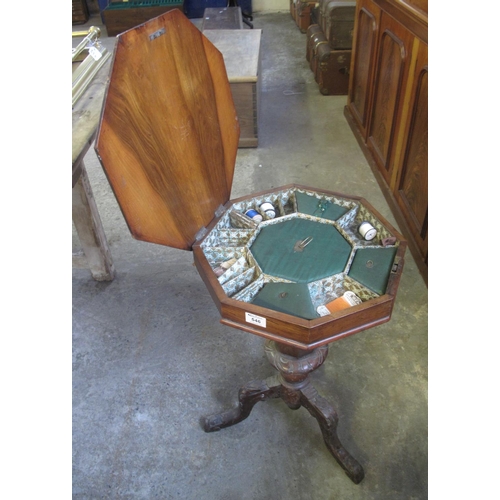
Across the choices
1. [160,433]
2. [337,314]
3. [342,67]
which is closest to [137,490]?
[160,433]

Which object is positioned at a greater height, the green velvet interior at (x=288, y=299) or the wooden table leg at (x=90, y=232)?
the green velvet interior at (x=288, y=299)

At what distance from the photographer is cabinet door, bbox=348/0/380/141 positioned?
10.8 feet

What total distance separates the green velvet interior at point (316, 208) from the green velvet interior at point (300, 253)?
0.16 ft

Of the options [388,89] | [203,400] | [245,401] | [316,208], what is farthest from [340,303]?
[388,89]

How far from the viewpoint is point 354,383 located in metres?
2.09

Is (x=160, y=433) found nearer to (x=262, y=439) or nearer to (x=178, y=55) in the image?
(x=262, y=439)

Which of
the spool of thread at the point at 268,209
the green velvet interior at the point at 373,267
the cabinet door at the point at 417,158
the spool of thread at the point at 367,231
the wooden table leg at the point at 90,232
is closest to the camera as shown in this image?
the green velvet interior at the point at 373,267

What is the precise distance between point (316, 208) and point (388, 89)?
180cm

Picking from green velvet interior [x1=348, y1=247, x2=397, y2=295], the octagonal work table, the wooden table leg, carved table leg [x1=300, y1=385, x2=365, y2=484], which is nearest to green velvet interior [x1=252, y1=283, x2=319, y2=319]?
the octagonal work table

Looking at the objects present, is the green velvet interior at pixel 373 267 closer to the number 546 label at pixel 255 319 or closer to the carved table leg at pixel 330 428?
the number 546 label at pixel 255 319

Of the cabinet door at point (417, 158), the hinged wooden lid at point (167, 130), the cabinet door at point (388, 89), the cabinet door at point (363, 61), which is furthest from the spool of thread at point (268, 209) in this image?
the cabinet door at point (363, 61)

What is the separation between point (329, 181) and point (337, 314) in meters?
2.38

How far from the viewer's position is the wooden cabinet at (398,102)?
251 cm

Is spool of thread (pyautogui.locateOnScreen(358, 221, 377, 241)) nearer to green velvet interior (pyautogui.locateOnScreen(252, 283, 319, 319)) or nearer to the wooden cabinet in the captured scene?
green velvet interior (pyautogui.locateOnScreen(252, 283, 319, 319))
